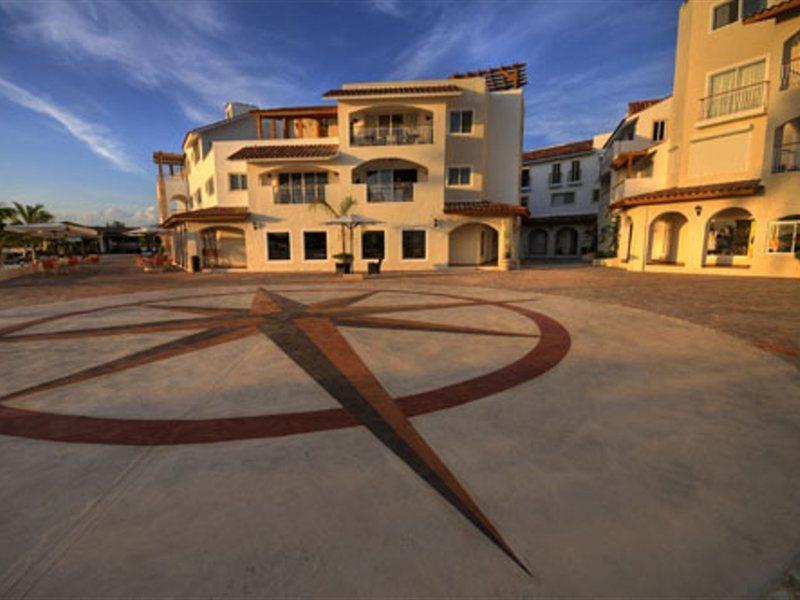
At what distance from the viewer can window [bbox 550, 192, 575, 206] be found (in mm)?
43716

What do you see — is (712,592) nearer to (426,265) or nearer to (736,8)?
(426,265)

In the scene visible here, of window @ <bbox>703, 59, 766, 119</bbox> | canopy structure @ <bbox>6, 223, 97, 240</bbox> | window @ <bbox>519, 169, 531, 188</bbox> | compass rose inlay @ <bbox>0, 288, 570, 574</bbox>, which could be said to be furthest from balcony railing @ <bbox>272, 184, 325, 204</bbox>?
window @ <bbox>519, 169, 531, 188</bbox>

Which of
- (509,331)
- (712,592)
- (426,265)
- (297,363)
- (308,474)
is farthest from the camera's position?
(426,265)

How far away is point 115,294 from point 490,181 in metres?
22.9

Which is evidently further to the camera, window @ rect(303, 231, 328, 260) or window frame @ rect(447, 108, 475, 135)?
window frame @ rect(447, 108, 475, 135)

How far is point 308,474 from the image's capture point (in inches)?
136

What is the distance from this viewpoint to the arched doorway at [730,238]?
23266mm

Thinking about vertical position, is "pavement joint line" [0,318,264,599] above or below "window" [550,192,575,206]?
below

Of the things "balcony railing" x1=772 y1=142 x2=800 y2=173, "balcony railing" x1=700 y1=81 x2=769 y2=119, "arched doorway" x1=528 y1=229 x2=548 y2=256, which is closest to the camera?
"balcony railing" x1=772 y1=142 x2=800 y2=173

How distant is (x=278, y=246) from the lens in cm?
2634

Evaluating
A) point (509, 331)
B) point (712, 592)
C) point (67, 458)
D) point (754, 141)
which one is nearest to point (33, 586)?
point (67, 458)

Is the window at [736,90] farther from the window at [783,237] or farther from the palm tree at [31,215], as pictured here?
the palm tree at [31,215]

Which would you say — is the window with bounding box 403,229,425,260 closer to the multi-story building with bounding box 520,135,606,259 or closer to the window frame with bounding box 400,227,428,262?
the window frame with bounding box 400,227,428,262

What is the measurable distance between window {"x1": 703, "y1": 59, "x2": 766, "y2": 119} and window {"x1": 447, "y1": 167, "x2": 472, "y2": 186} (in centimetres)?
1299
